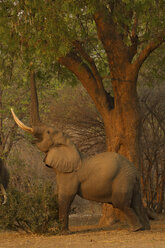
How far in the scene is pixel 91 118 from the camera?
1802 cm

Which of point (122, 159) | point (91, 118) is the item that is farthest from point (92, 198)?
point (91, 118)

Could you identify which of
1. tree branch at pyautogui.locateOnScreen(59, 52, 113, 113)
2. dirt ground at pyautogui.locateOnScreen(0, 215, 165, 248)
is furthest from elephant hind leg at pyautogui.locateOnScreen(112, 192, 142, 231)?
tree branch at pyautogui.locateOnScreen(59, 52, 113, 113)

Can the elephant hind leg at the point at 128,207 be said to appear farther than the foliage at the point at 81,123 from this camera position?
No

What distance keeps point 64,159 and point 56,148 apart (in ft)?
1.01

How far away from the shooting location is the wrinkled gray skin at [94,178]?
9.10 metres

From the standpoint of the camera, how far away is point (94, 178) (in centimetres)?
915

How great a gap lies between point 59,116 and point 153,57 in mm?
4468

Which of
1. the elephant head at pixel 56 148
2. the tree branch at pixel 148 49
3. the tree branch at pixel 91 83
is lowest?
the elephant head at pixel 56 148

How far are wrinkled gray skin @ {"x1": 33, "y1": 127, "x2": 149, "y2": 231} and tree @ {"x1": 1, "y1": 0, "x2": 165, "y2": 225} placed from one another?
7.33 ft

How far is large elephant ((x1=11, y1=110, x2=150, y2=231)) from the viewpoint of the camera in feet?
29.9

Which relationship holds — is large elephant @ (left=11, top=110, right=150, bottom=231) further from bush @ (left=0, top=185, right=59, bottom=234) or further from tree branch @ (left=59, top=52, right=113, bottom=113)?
tree branch @ (left=59, top=52, right=113, bottom=113)

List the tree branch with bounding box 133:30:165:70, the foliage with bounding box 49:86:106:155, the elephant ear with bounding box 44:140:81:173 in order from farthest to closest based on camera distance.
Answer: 1. the foliage with bounding box 49:86:106:155
2. the tree branch with bounding box 133:30:165:70
3. the elephant ear with bounding box 44:140:81:173

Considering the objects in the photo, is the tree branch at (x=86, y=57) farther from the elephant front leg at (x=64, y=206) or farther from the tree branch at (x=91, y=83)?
the elephant front leg at (x=64, y=206)

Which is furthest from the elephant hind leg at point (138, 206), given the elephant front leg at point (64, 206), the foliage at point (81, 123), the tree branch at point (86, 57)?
the foliage at point (81, 123)
